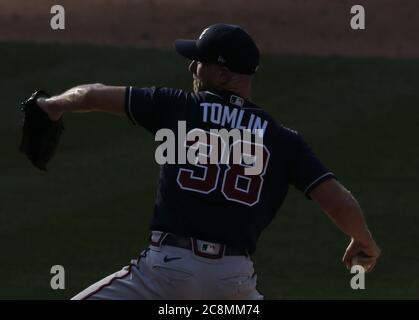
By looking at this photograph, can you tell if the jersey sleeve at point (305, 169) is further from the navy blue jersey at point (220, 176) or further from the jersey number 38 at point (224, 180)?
the jersey number 38 at point (224, 180)

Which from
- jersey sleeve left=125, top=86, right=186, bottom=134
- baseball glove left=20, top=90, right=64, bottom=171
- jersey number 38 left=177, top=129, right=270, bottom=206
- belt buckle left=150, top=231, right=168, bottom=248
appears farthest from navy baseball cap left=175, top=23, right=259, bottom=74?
belt buckle left=150, top=231, right=168, bottom=248

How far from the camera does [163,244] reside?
15.5 ft

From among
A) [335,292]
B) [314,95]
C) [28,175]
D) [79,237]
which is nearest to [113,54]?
[314,95]

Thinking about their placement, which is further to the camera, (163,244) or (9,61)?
(9,61)

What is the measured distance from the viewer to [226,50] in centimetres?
493

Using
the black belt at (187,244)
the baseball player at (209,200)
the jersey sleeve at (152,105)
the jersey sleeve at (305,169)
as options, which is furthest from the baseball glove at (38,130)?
the jersey sleeve at (305,169)

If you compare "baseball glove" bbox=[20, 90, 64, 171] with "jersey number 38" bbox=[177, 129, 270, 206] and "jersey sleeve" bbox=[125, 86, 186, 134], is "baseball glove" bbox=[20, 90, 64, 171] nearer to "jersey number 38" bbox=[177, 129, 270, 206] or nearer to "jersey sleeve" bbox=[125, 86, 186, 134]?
"jersey sleeve" bbox=[125, 86, 186, 134]

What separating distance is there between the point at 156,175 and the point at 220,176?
802 cm

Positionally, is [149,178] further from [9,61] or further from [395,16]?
[395,16]

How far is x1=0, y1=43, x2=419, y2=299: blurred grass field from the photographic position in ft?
33.7

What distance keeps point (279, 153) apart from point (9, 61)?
43.2 feet

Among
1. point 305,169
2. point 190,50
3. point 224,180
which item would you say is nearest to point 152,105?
point 190,50

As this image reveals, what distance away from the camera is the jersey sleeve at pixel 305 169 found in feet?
15.6

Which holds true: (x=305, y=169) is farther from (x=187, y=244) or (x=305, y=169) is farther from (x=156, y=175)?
(x=156, y=175)
